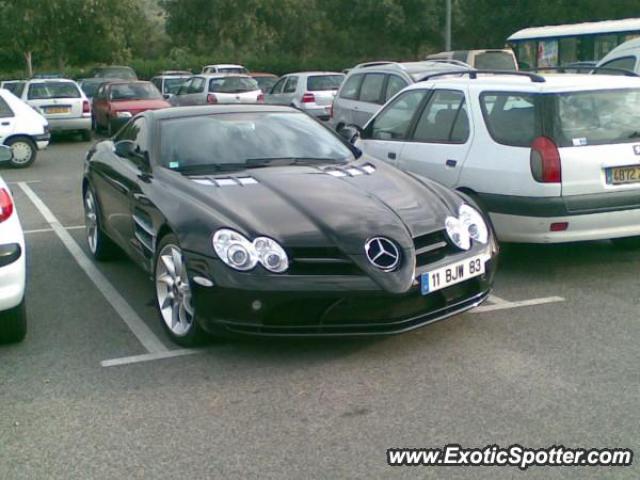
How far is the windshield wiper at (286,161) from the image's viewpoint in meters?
6.10

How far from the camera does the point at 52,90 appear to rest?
2088 centimetres

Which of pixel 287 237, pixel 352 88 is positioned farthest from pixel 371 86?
pixel 287 237

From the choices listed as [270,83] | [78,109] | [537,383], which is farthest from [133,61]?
[537,383]

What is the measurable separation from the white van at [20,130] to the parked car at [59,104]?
454cm

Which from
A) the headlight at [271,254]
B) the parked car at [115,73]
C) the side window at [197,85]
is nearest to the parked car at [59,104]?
the side window at [197,85]

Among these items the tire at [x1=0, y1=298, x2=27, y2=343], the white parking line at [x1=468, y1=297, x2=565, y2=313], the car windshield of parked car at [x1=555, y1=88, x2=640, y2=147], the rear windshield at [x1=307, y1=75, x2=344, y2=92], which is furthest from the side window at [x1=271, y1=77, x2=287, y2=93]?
the tire at [x1=0, y1=298, x2=27, y2=343]

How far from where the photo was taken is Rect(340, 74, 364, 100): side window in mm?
13906

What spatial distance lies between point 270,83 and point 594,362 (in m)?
25.6

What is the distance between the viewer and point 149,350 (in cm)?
528

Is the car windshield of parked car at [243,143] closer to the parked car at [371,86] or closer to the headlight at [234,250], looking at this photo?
the headlight at [234,250]

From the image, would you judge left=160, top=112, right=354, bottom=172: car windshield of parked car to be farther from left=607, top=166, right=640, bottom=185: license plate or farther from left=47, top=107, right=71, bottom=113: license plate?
left=47, top=107, right=71, bottom=113: license plate

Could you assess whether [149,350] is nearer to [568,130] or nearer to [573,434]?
[573,434]

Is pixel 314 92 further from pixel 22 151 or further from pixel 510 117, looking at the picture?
pixel 510 117

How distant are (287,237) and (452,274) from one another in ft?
3.31
